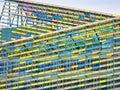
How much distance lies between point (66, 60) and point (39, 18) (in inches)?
1542

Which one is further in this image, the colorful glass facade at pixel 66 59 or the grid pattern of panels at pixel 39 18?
the grid pattern of panels at pixel 39 18

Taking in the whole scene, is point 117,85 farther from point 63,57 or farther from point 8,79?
point 8,79

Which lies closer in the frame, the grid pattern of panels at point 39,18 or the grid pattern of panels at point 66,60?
the grid pattern of panels at point 66,60

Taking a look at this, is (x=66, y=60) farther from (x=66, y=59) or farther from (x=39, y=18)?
(x=39, y=18)

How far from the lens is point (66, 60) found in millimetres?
105750

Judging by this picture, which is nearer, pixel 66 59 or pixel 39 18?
pixel 66 59

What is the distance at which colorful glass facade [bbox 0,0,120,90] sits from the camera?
327 feet

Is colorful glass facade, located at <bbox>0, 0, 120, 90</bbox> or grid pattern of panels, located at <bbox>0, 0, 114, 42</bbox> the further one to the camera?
grid pattern of panels, located at <bbox>0, 0, 114, 42</bbox>

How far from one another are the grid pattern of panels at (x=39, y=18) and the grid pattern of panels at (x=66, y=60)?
25.8 metres

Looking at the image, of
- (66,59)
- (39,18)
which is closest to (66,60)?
(66,59)

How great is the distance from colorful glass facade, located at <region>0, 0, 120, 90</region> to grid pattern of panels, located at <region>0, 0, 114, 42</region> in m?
25.9

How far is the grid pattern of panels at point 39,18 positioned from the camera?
137m

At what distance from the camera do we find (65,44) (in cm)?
10575

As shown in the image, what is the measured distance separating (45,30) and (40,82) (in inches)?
1500
